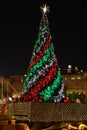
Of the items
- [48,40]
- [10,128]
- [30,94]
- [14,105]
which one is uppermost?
[48,40]

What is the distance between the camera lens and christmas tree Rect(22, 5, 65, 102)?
23891 millimetres

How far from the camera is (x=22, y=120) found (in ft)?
53.1

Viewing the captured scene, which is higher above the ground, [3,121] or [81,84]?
[81,84]

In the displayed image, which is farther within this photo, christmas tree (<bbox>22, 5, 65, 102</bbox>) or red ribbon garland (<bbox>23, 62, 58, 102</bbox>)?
christmas tree (<bbox>22, 5, 65, 102</bbox>)

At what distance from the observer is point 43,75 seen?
2447cm

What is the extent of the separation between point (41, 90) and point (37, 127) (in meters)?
7.88

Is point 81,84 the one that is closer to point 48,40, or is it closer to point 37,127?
point 48,40

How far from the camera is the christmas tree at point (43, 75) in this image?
78.4ft

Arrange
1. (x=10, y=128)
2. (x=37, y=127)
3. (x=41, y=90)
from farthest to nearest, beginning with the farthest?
(x=41, y=90) → (x=37, y=127) → (x=10, y=128)

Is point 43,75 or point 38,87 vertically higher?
point 43,75

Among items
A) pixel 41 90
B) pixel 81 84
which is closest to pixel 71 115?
pixel 41 90

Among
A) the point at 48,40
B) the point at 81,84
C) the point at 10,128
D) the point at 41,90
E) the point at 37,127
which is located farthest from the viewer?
the point at 81,84

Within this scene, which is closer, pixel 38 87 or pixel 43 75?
pixel 38 87

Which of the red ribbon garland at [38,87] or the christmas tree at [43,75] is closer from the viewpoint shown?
the red ribbon garland at [38,87]
